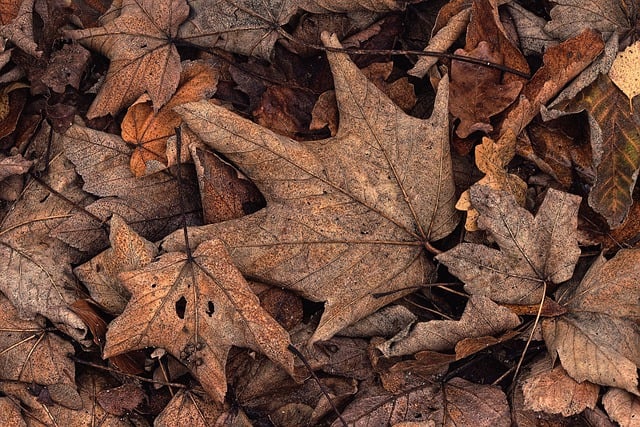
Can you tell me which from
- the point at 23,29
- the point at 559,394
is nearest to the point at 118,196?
the point at 23,29

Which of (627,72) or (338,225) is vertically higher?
(627,72)

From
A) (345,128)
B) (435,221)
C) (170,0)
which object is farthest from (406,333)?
(170,0)

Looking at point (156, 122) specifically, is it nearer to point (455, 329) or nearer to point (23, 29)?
point (23, 29)

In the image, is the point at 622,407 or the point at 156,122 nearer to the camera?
the point at 622,407

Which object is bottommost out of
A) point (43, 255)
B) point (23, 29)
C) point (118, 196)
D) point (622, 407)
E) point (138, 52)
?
point (622, 407)

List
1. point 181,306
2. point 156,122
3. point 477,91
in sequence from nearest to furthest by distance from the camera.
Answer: point 181,306 → point 477,91 → point 156,122

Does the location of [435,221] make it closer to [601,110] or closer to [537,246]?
[537,246]

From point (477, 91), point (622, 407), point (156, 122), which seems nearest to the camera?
point (622, 407)

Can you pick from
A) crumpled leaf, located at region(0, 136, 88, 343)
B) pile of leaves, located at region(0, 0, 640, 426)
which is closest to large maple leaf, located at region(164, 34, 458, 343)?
Result: pile of leaves, located at region(0, 0, 640, 426)
